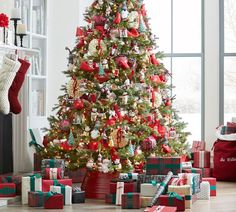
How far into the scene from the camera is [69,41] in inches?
336

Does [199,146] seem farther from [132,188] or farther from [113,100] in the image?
[132,188]

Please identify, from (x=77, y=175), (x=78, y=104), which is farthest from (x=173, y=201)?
(x=77, y=175)

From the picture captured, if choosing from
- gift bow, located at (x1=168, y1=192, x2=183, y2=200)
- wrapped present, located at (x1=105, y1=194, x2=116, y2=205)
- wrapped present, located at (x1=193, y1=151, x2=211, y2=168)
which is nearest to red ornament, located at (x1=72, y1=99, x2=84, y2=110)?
wrapped present, located at (x1=105, y1=194, x2=116, y2=205)

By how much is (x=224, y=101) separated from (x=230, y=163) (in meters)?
1.22

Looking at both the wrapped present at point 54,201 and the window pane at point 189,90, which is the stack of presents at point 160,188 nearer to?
the wrapped present at point 54,201

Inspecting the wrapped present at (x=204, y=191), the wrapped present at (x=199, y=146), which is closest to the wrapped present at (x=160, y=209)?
the wrapped present at (x=204, y=191)

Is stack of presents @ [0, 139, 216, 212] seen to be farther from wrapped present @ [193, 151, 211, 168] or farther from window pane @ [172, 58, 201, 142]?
window pane @ [172, 58, 201, 142]

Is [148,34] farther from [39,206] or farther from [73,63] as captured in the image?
[39,206]

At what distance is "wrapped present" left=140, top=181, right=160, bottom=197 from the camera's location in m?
6.07

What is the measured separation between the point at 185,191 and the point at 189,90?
3.36 metres

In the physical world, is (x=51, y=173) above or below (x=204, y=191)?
above

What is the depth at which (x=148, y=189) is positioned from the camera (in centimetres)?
609

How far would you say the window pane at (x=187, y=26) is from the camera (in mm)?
9188

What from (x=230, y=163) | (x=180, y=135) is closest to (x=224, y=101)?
(x=230, y=163)
